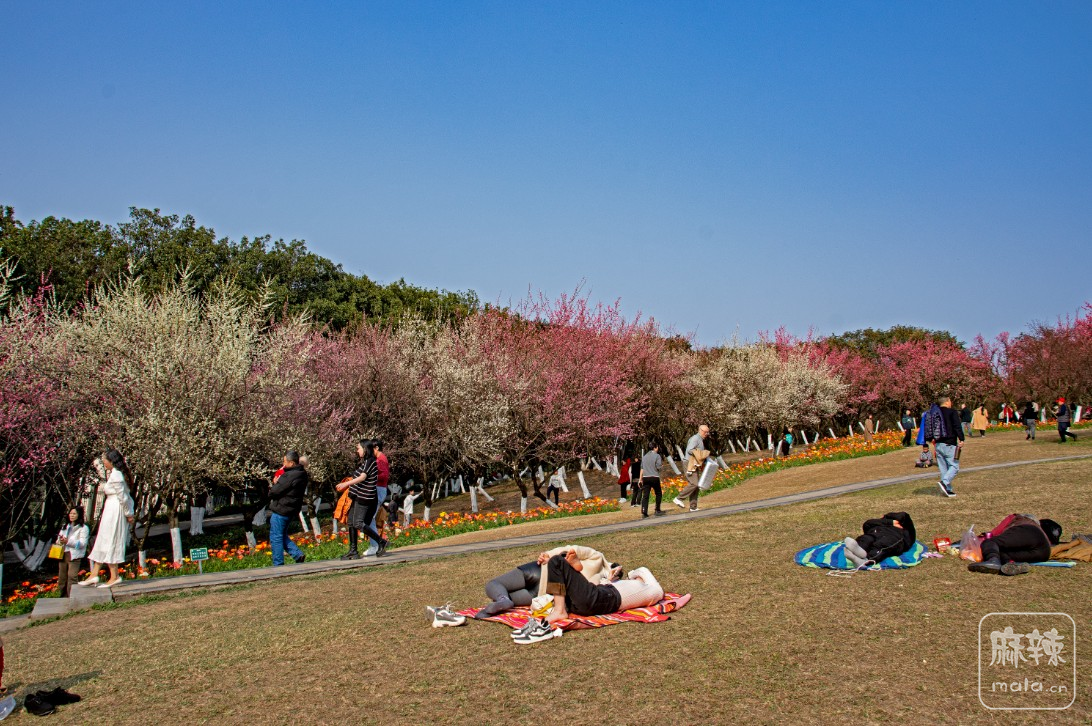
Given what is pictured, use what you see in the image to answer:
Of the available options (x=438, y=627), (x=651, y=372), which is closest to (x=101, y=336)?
(x=438, y=627)

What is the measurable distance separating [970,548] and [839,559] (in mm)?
1688

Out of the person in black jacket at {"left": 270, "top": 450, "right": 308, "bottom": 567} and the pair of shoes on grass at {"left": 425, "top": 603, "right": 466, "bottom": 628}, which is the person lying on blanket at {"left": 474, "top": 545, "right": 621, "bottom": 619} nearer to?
the pair of shoes on grass at {"left": 425, "top": 603, "right": 466, "bottom": 628}

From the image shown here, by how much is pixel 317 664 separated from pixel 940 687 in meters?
5.88

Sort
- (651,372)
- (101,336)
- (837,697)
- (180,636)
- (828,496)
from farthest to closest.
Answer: (651,372)
(101,336)
(828,496)
(180,636)
(837,697)

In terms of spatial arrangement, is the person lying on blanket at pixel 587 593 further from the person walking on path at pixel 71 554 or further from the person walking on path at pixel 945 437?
the person walking on path at pixel 945 437

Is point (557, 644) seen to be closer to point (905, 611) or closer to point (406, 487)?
point (905, 611)

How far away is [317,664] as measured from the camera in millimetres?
8523

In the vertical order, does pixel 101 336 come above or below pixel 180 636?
above

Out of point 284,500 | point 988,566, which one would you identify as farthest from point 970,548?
point 284,500

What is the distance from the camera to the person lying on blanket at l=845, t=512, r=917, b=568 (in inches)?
436

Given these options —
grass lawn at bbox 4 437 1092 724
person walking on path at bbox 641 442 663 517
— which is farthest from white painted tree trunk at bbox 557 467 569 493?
grass lawn at bbox 4 437 1092 724

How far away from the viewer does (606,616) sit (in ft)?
31.0

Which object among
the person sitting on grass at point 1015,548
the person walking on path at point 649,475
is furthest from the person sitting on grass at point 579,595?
the person walking on path at point 649,475

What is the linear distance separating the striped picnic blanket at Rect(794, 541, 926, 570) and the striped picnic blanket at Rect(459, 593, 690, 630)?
97.0 inches
